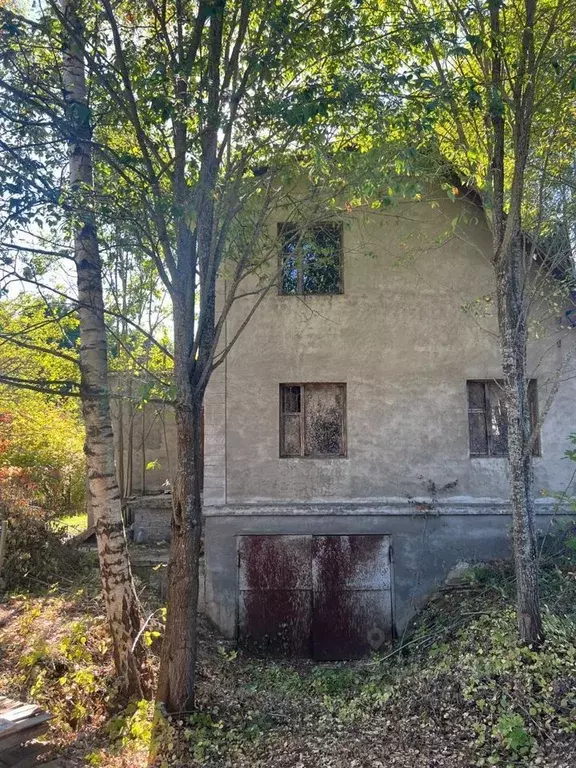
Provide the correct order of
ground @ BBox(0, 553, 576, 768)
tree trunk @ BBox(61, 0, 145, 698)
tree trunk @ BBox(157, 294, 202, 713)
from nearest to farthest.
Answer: ground @ BBox(0, 553, 576, 768)
tree trunk @ BBox(157, 294, 202, 713)
tree trunk @ BBox(61, 0, 145, 698)

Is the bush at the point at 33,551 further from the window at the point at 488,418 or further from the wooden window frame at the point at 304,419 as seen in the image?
the window at the point at 488,418

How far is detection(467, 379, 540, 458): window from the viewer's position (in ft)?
31.4

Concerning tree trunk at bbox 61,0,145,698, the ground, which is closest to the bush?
the ground

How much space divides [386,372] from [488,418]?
6.21ft

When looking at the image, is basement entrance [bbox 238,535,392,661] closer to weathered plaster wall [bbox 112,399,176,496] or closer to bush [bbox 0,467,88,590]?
bush [bbox 0,467,88,590]

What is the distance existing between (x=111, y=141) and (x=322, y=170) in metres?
2.74

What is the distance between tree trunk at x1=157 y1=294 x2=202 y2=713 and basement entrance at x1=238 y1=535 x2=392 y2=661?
3.63 m

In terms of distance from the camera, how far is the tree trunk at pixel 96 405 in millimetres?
5902

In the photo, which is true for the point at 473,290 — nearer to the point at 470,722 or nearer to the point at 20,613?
the point at 470,722

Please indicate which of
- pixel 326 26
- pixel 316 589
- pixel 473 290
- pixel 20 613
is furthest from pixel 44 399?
pixel 326 26

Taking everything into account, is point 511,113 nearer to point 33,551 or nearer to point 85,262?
point 85,262

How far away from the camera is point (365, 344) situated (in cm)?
966

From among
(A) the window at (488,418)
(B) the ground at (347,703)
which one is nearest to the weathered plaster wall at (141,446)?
(B) the ground at (347,703)

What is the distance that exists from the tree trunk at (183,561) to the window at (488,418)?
5.59 meters
